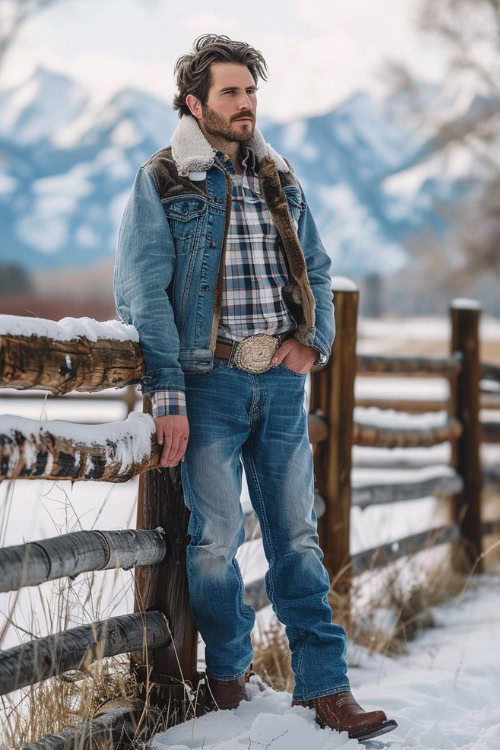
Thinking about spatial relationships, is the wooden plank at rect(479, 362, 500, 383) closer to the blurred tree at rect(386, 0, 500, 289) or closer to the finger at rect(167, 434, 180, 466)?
the finger at rect(167, 434, 180, 466)

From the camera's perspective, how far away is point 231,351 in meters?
2.48

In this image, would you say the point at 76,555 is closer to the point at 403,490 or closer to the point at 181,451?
the point at 181,451

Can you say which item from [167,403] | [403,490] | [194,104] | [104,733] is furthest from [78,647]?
[403,490]

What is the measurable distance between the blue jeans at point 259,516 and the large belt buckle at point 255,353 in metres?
0.02

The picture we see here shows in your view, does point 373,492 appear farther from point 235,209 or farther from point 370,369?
point 235,209

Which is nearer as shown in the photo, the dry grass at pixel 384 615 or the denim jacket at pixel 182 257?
the denim jacket at pixel 182 257

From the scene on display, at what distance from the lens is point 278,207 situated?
8.39 feet

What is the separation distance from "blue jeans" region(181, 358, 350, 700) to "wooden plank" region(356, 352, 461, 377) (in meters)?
1.74

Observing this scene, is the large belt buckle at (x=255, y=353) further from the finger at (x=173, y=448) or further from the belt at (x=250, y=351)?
the finger at (x=173, y=448)

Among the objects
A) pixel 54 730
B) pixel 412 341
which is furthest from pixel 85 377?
pixel 412 341

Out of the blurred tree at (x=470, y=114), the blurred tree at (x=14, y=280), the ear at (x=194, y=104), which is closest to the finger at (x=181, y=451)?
the ear at (x=194, y=104)

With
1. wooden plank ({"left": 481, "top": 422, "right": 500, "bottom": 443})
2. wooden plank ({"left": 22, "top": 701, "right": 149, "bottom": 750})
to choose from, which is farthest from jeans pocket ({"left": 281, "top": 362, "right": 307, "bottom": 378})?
wooden plank ({"left": 481, "top": 422, "right": 500, "bottom": 443})

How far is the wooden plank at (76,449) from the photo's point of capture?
74.1 inches

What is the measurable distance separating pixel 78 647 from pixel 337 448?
6.13 ft
